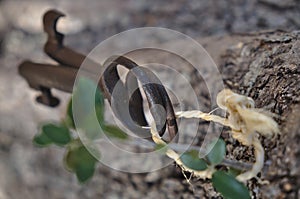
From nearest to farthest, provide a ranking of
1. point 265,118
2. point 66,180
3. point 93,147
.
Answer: point 265,118, point 93,147, point 66,180

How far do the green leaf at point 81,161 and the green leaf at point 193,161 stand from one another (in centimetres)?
14

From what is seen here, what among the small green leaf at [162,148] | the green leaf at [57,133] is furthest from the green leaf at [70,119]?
the small green leaf at [162,148]

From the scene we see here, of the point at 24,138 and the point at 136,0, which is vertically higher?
the point at 136,0

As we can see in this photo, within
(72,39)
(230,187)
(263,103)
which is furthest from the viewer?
(72,39)

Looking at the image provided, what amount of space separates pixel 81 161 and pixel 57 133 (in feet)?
0.15

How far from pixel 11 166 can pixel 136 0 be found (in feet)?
1.81

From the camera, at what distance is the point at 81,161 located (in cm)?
67

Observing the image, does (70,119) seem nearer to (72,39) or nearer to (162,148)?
(162,148)

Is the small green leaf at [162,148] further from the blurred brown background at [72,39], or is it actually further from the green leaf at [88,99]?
the blurred brown background at [72,39]

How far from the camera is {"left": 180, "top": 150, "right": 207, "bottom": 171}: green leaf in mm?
563

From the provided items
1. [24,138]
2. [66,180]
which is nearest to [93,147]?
[66,180]

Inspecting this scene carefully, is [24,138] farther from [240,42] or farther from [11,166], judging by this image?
[240,42]

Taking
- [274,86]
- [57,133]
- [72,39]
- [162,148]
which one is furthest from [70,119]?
[72,39]

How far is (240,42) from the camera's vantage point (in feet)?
2.78
